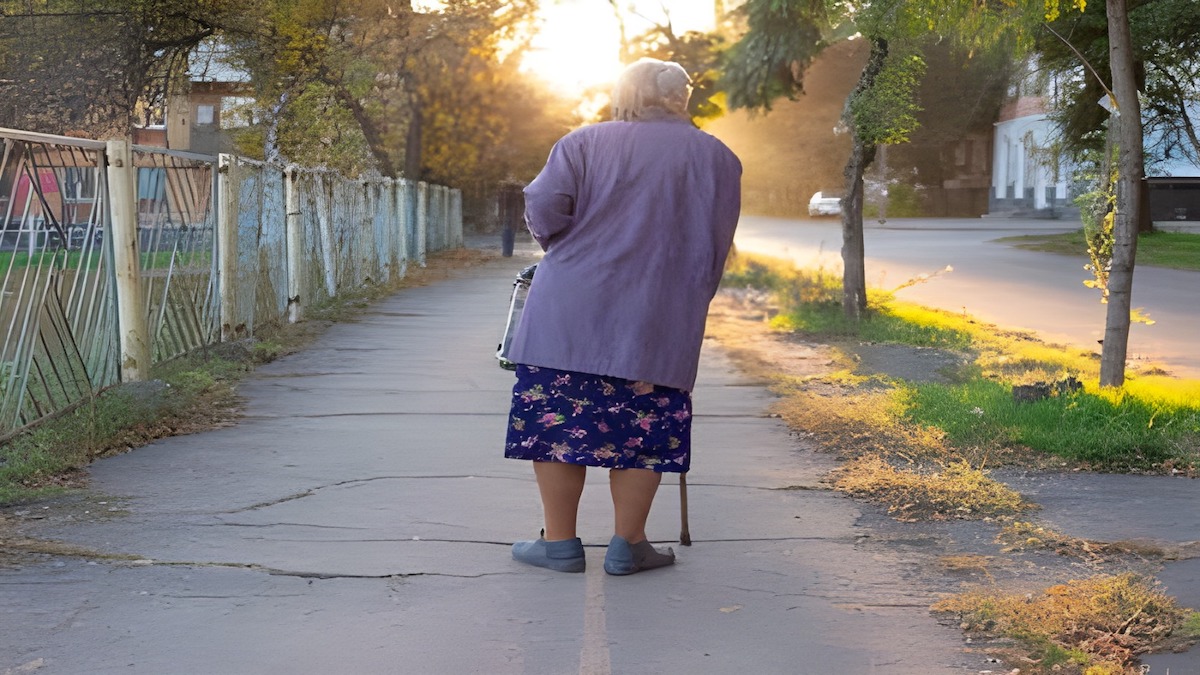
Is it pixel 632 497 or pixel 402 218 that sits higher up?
pixel 402 218

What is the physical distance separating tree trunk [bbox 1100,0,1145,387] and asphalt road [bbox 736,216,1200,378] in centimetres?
307

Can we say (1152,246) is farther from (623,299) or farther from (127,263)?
(623,299)

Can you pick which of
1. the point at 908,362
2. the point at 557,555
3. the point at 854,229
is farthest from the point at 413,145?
the point at 557,555

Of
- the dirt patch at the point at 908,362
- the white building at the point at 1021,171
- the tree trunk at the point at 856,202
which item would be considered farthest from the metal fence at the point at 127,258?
the white building at the point at 1021,171

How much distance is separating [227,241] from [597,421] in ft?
24.6

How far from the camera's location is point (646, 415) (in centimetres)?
538

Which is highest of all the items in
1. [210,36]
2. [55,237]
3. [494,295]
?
[210,36]

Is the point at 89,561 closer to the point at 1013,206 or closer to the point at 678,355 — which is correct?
the point at 678,355

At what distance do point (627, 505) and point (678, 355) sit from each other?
565 millimetres

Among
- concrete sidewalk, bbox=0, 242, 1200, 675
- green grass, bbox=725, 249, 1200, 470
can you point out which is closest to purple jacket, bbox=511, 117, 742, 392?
concrete sidewalk, bbox=0, 242, 1200, 675

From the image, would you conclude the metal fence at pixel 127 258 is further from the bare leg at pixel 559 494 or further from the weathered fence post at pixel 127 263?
the bare leg at pixel 559 494

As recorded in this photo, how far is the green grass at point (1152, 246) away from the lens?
2918 centimetres

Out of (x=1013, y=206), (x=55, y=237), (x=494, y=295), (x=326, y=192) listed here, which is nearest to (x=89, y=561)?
(x=55, y=237)

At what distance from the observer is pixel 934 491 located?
22.2 ft
